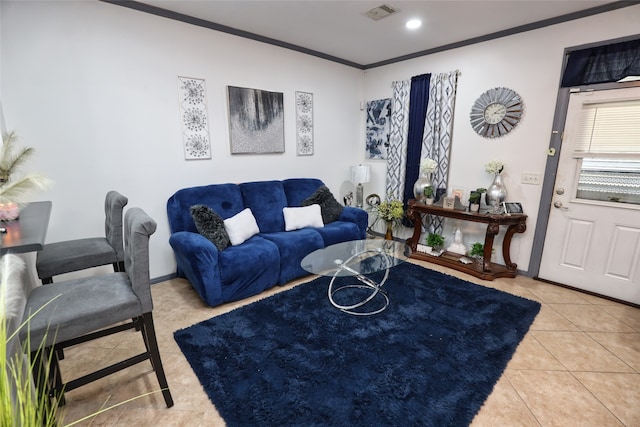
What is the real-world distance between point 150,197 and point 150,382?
174cm

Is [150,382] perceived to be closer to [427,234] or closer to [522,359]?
[522,359]

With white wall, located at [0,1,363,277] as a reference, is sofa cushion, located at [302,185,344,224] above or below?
below

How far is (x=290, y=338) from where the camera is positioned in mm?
2186

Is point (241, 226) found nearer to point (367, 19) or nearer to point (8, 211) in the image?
point (8, 211)

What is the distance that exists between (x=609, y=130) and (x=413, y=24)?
2066mm

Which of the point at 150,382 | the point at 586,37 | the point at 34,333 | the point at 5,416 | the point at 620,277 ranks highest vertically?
the point at 586,37

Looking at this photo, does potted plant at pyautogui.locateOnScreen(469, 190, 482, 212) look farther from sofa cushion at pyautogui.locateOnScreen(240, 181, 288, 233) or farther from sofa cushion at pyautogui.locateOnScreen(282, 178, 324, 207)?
sofa cushion at pyautogui.locateOnScreen(240, 181, 288, 233)

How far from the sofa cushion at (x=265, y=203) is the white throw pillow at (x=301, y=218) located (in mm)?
94

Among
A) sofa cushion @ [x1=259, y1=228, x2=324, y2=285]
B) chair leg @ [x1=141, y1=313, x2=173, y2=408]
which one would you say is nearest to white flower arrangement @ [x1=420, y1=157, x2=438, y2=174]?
sofa cushion @ [x1=259, y1=228, x2=324, y2=285]

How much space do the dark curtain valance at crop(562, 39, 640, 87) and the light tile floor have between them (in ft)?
6.78

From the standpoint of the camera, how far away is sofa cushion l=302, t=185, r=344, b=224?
3.71 meters

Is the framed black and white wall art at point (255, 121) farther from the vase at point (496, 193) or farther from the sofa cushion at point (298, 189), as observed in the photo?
the vase at point (496, 193)

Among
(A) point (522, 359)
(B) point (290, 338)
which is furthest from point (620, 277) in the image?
(B) point (290, 338)

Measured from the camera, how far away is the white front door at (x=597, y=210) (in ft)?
8.76
